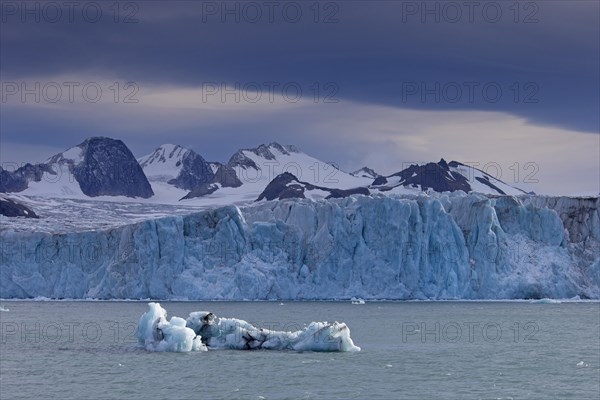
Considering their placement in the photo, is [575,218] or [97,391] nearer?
[97,391]

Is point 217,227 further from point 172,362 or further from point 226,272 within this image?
point 172,362

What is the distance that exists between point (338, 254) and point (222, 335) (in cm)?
3697

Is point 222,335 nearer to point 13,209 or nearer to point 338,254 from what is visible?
point 338,254

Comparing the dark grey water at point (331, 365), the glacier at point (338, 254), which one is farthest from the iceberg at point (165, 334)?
the glacier at point (338, 254)

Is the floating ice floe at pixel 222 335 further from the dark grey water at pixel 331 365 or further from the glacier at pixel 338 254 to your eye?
the glacier at pixel 338 254

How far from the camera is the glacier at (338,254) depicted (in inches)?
3029

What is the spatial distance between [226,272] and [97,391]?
48985 mm

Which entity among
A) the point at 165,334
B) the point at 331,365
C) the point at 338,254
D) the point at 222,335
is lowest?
the point at 331,365

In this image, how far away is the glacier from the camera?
7694 cm

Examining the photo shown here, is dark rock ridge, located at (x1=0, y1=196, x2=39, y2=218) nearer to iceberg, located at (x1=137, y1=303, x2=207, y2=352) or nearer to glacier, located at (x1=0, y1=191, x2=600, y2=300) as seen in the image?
glacier, located at (x1=0, y1=191, x2=600, y2=300)

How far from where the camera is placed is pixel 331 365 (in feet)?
116

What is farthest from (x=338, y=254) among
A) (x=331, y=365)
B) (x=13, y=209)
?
(x=13, y=209)

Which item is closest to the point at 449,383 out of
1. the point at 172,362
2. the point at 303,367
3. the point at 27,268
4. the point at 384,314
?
the point at 303,367

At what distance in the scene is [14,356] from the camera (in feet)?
126
